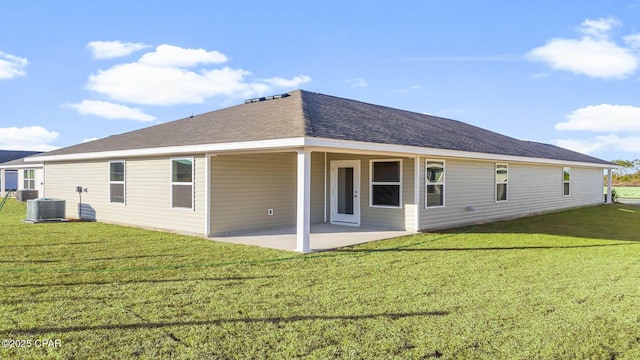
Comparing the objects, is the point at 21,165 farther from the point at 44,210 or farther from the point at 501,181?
the point at 501,181

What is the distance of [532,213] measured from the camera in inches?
650

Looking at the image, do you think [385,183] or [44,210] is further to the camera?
[44,210]

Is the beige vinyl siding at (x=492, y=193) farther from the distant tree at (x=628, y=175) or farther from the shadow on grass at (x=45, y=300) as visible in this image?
the distant tree at (x=628, y=175)

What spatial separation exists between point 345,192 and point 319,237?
3.08 m

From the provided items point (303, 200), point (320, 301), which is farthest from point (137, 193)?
point (320, 301)

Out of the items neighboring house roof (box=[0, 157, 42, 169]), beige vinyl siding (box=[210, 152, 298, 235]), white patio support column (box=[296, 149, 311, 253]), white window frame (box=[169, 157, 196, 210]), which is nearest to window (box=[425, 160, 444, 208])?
beige vinyl siding (box=[210, 152, 298, 235])

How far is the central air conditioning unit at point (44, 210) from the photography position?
1301cm

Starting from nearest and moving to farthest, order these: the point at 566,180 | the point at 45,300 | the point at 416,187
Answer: the point at 45,300 < the point at 416,187 < the point at 566,180

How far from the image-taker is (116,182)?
1282cm

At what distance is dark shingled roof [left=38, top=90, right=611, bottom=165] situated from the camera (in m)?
9.38

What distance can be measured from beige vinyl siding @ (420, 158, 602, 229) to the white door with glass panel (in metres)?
2.02

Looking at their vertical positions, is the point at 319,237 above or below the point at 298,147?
below

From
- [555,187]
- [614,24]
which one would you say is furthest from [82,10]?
[555,187]

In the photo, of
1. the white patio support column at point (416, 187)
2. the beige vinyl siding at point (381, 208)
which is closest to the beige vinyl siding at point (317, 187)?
the beige vinyl siding at point (381, 208)
